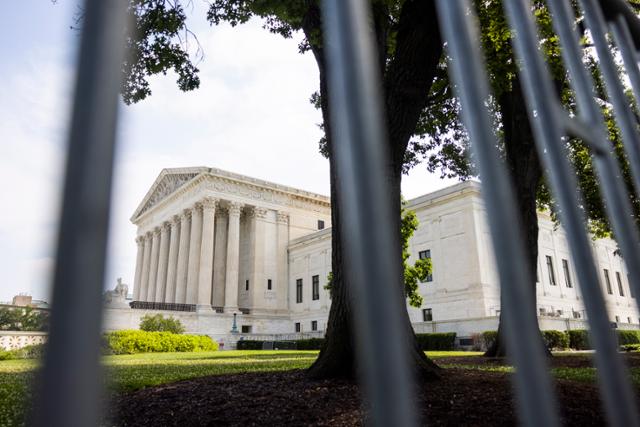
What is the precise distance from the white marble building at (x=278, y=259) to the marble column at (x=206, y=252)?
10 centimetres

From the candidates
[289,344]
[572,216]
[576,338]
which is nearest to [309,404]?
[572,216]

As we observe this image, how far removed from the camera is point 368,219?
87 cm

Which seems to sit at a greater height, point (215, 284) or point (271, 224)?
point (271, 224)

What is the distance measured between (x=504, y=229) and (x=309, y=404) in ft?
13.5

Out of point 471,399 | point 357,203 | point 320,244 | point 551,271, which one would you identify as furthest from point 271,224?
point 357,203

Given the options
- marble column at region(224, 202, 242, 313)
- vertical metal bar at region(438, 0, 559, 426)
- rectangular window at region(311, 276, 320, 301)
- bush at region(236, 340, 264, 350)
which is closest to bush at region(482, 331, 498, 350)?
bush at region(236, 340, 264, 350)

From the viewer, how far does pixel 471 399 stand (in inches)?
181

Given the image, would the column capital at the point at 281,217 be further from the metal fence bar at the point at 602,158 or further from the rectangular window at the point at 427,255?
the metal fence bar at the point at 602,158

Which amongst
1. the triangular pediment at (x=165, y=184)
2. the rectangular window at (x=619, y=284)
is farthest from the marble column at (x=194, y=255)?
the rectangular window at (x=619, y=284)

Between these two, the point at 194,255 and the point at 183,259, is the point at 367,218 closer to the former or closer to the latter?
the point at 194,255

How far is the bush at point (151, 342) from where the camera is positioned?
24.9m

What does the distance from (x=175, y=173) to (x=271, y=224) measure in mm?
12549

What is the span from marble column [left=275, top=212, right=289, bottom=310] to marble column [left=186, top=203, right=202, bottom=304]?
8.90 meters

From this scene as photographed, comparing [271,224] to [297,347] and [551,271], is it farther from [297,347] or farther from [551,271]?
[551,271]
